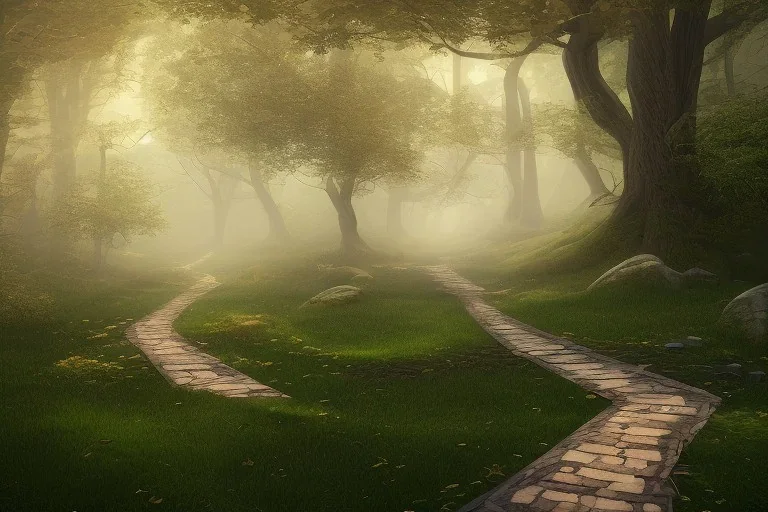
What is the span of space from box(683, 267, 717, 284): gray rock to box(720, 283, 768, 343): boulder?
4.74m

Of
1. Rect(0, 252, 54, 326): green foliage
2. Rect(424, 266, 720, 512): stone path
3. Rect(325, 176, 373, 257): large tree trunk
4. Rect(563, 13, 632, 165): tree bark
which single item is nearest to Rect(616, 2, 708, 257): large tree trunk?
Rect(563, 13, 632, 165): tree bark

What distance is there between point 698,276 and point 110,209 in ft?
84.0

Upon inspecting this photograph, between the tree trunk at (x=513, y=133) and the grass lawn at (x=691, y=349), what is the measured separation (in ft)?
65.6

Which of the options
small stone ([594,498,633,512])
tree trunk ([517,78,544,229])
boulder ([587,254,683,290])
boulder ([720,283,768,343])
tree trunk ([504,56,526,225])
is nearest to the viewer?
small stone ([594,498,633,512])

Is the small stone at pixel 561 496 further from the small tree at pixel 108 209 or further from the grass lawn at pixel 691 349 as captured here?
Answer: the small tree at pixel 108 209

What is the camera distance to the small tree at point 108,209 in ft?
102

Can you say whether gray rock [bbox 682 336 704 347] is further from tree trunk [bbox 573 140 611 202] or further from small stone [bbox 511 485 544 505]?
tree trunk [bbox 573 140 611 202]

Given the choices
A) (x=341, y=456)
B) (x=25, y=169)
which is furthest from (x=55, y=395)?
(x=25, y=169)

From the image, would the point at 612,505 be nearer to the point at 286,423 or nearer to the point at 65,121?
the point at 286,423

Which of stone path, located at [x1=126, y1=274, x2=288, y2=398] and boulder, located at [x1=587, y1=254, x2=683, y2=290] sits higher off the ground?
boulder, located at [x1=587, y1=254, x2=683, y2=290]

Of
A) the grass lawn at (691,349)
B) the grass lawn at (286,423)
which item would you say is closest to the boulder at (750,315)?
the grass lawn at (691,349)

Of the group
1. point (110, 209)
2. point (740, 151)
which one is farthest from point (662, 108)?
point (110, 209)

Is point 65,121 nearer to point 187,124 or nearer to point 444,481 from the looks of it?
point 187,124

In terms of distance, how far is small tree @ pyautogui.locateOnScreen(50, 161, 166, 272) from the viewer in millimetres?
31172
